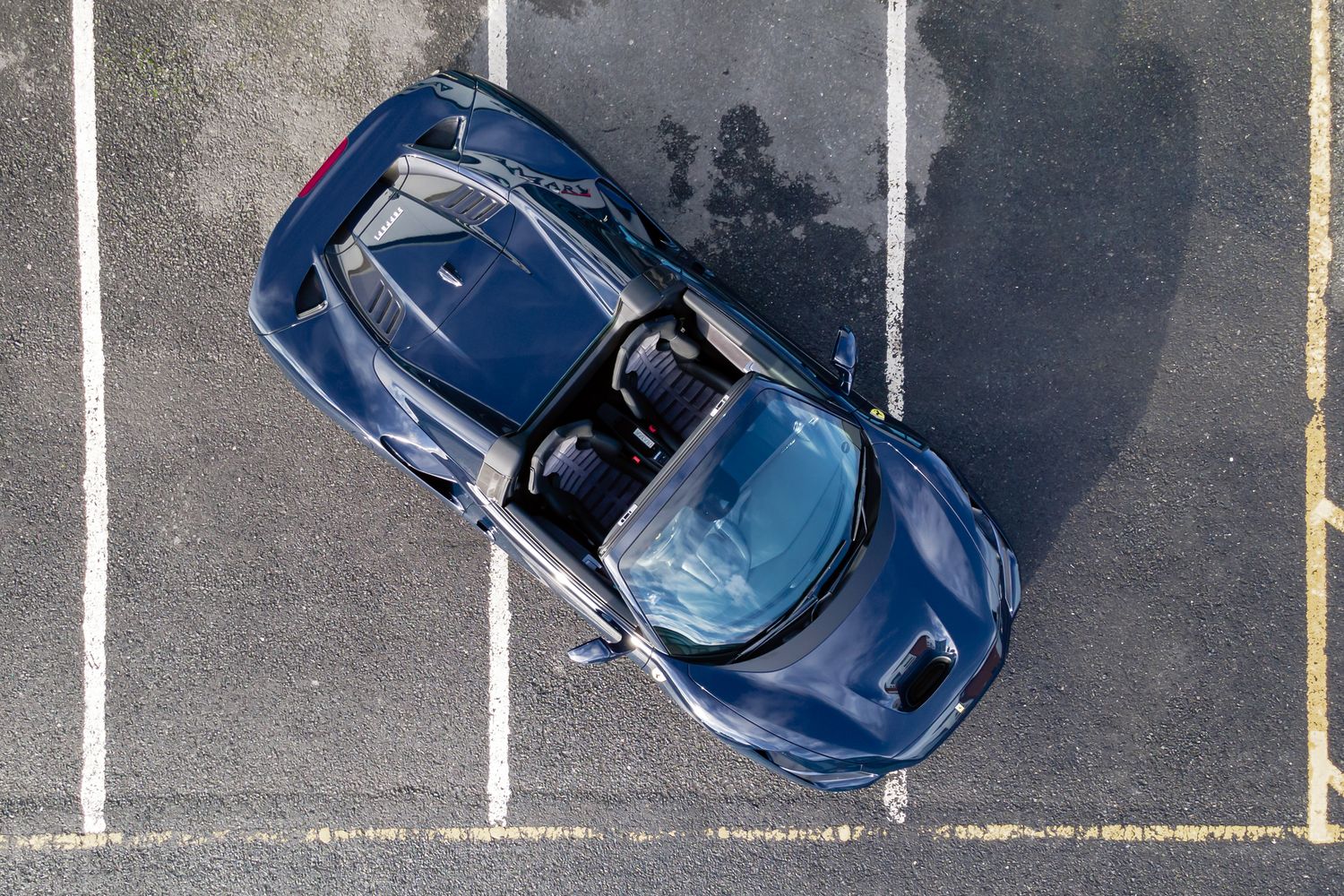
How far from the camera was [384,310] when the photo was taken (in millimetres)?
3723

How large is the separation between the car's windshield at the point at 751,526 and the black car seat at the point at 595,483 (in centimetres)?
42

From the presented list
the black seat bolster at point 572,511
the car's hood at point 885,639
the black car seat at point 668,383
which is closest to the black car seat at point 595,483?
the black seat bolster at point 572,511

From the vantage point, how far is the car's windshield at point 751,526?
3406mm

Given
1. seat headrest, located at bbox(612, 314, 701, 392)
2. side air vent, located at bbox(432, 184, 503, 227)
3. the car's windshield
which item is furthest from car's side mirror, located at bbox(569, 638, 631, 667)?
side air vent, located at bbox(432, 184, 503, 227)

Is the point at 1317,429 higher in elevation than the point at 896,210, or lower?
higher

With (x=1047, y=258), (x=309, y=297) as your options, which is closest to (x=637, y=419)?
(x=309, y=297)

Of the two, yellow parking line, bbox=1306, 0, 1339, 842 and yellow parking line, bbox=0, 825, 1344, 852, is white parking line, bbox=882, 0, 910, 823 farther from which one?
yellow parking line, bbox=0, 825, 1344, 852

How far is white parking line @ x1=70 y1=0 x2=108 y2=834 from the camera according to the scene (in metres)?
4.63

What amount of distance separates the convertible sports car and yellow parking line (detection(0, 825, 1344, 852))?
84cm

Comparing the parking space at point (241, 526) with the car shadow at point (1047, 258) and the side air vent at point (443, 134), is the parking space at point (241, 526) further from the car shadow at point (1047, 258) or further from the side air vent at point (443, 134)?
the car shadow at point (1047, 258)

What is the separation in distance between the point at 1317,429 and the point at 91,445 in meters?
7.03

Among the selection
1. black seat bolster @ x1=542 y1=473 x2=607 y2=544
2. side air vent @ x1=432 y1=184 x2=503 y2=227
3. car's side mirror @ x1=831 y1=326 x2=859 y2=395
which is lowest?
black seat bolster @ x1=542 y1=473 x2=607 y2=544

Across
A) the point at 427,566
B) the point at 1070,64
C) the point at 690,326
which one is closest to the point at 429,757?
the point at 427,566

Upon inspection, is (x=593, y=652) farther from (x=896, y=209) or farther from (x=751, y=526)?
(x=896, y=209)
